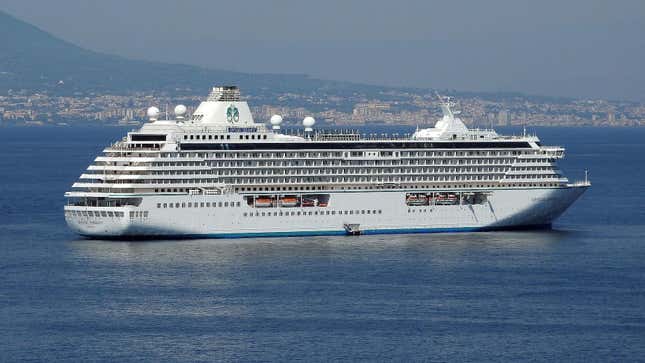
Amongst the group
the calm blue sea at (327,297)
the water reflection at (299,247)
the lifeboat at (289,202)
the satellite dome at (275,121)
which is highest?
the satellite dome at (275,121)

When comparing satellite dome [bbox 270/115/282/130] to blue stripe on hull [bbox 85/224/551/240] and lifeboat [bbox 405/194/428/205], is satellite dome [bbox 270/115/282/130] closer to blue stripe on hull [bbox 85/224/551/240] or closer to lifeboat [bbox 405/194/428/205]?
blue stripe on hull [bbox 85/224/551/240]

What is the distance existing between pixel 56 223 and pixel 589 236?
2959 cm

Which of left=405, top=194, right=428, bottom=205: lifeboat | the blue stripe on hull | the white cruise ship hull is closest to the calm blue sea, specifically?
the blue stripe on hull

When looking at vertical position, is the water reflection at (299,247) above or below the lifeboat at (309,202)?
below

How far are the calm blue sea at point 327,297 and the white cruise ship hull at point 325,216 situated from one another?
0.96 m

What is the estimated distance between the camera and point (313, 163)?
7606cm

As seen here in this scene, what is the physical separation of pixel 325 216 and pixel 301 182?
7.06ft

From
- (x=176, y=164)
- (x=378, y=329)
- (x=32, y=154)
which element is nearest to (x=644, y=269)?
(x=378, y=329)

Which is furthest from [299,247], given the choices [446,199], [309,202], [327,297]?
[327,297]

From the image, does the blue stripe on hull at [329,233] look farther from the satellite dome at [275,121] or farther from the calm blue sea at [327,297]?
the satellite dome at [275,121]

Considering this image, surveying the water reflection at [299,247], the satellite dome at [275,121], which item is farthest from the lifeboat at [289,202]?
the satellite dome at [275,121]

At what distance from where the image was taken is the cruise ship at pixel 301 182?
72000mm

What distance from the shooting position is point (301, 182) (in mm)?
75625

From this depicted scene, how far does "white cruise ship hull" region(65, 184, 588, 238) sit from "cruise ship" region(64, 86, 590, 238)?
0.05m
